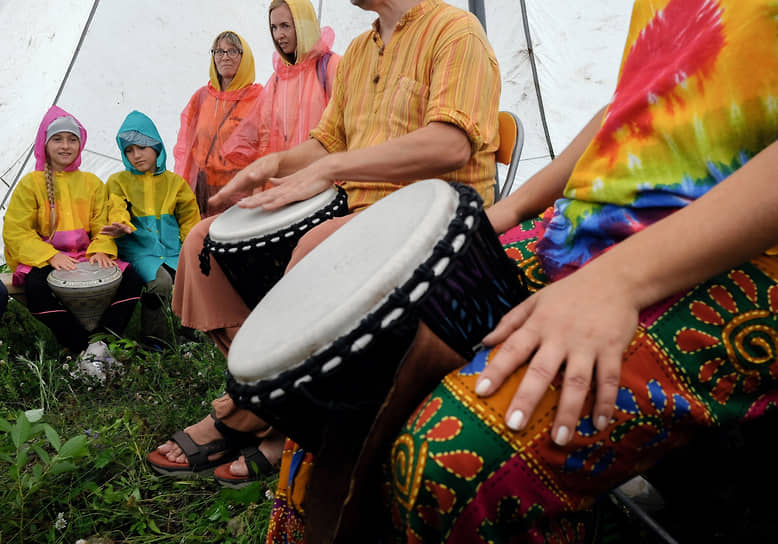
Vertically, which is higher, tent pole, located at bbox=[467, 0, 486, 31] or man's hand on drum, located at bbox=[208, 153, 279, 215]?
man's hand on drum, located at bbox=[208, 153, 279, 215]

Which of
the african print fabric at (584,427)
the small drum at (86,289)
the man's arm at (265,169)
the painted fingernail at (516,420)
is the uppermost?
the man's arm at (265,169)

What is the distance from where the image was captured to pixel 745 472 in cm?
85

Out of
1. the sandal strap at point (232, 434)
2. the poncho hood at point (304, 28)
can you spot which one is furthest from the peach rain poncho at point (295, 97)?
the sandal strap at point (232, 434)

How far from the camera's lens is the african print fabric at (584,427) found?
62cm

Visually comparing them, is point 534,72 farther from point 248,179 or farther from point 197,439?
point 197,439

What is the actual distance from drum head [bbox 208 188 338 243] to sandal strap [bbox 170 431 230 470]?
647mm

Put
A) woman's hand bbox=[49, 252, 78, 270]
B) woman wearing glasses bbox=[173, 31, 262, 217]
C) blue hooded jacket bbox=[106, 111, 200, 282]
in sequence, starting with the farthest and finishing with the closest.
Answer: woman wearing glasses bbox=[173, 31, 262, 217] → blue hooded jacket bbox=[106, 111, 200, 282] → woman's hand bbox=[49, 252, 78, 270]

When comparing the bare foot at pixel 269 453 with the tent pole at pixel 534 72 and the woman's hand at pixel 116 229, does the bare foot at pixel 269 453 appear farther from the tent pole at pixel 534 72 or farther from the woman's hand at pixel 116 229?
the tent pole at pixel 534 72

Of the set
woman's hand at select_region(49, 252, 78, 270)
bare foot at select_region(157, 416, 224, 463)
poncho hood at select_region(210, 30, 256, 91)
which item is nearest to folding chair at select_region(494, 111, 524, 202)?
bare foot at select_region(157, 416, 224, 463)

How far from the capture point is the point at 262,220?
1.48 m

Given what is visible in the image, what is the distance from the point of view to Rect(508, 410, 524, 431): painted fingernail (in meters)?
0.61

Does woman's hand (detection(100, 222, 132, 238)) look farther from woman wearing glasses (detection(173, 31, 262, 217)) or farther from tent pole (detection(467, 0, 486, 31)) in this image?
tent pole (detection(467, 0, 486, 31))

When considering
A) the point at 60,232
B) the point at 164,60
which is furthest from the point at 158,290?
the point at 164,60

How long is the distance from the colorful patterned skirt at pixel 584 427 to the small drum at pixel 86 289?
104 inches
